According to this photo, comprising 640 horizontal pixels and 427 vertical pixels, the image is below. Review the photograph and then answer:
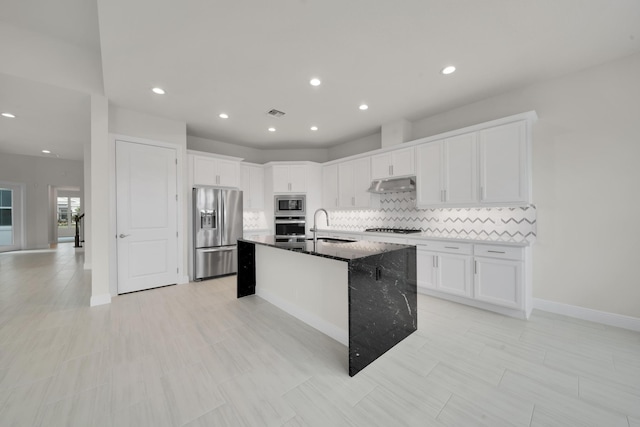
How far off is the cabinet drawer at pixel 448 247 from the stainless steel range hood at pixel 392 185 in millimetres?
979

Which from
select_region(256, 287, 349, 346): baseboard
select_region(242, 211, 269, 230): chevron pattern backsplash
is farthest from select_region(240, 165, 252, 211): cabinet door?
select_region(256, 287, 349, 346): baseboard

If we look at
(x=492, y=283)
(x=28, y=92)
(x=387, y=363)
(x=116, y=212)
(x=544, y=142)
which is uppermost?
(x=28, y=92)

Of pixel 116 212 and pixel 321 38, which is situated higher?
pixel 321 38

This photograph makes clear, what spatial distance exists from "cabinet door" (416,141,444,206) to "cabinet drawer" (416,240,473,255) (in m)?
0.63

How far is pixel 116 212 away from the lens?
3.72 meters

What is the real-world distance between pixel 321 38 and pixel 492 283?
336cm

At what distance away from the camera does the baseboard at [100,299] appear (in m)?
3.30

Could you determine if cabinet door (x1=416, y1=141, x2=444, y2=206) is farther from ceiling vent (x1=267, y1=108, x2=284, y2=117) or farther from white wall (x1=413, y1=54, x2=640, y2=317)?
ceiling vent (x1=267, y1=108, x2=284, y2=117)

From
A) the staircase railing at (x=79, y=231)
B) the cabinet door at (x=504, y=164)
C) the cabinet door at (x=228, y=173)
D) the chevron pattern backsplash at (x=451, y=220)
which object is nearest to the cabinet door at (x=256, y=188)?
the cabinet door at (x=228, y=173)

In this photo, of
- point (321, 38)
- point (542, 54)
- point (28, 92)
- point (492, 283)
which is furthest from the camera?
point (28, 92)

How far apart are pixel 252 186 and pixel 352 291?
14.4 ft

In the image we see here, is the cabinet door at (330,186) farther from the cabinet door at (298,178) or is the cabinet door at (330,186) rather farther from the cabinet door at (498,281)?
the cabinet door at (498,281)

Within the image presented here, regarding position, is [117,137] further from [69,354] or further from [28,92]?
[69,354]

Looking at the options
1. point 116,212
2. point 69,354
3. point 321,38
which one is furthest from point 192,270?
point 321,38
